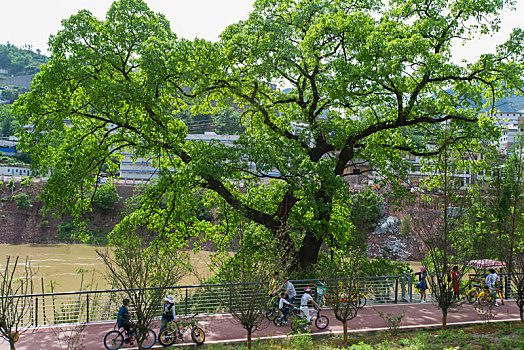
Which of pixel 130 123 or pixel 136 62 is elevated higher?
pixel 136 62

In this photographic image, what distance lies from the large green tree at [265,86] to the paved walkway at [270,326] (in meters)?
3.35

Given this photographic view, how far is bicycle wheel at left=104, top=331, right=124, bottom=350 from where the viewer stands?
1062cm

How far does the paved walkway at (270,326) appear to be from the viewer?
37.0ft

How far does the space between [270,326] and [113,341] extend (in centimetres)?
426

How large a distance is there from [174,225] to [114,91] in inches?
223

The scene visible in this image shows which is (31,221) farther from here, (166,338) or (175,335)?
(175,335)

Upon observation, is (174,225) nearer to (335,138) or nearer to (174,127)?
(174,127)

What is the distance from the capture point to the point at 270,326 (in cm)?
1290

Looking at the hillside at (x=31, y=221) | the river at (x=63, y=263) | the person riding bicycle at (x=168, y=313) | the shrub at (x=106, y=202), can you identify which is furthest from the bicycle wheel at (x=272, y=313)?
the shrub at (x=106, y=202)

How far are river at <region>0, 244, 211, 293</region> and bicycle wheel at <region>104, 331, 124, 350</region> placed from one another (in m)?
15.2

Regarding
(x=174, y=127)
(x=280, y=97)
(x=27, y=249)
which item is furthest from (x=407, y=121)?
(x=27, y=249)

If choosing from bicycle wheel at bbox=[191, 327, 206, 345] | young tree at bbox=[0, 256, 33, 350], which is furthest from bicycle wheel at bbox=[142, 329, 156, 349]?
young tree at bbox=[0, 256, 33, 350]

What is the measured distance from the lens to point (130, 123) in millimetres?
16281

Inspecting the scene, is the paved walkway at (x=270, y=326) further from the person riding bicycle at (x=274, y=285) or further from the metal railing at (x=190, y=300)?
the person riding bicycle at (x=274, y=285)
